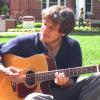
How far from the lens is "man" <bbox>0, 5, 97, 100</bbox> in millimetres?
4129

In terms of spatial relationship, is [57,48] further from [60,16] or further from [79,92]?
[79,92]

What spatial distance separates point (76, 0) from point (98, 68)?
35.0 meters

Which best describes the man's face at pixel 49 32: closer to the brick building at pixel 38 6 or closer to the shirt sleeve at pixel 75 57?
the shirt sleeve at pixel 75 57

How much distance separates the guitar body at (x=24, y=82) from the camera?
4.39 m

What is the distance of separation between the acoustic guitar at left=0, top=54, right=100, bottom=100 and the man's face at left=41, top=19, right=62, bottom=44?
0.52ft

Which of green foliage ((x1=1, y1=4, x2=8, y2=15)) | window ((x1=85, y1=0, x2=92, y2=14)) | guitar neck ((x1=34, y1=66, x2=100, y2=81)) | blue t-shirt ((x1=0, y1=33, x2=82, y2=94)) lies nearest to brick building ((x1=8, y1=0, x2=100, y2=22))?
window ((x1=85, y1=0, x2=92, y2=14))

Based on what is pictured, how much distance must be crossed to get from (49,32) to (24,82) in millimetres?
502

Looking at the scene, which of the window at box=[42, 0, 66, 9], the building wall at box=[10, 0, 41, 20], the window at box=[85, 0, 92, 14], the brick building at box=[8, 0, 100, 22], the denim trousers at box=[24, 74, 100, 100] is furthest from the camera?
the window at box=[42, 0, 66, 9]

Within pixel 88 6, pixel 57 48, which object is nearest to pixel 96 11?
pixel 88 6

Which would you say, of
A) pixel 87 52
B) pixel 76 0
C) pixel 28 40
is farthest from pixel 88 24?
pixel 28 40

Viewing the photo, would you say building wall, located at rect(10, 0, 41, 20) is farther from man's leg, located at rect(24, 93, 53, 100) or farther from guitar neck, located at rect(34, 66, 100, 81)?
man's leg, located at rect(24, 93, 53, 100)

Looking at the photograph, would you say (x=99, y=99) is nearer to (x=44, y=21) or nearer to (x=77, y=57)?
(x=77, y=57)

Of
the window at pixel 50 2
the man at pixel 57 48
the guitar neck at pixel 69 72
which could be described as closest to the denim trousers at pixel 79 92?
the man at pixel 57 48

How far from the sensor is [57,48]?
4.52 metres
